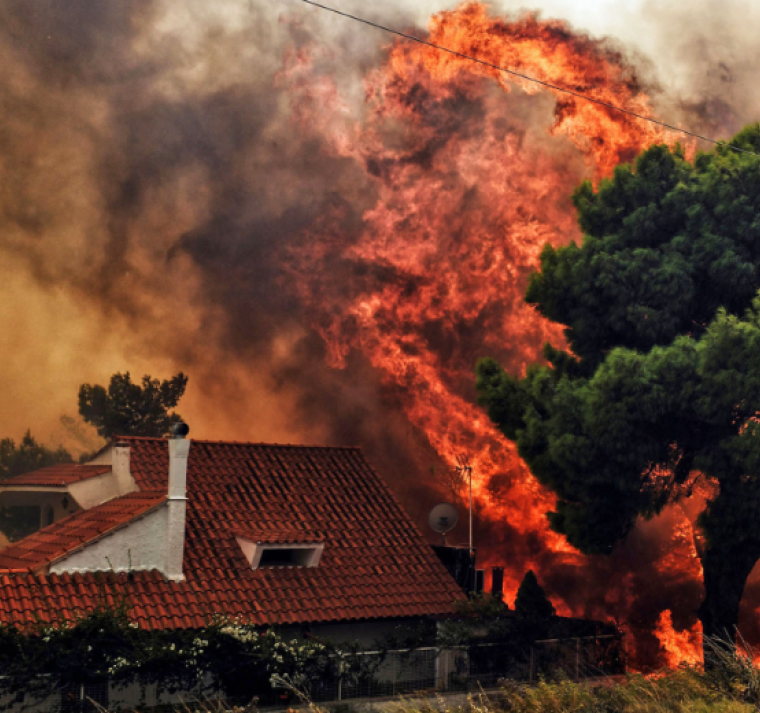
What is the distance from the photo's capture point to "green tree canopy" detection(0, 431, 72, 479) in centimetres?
4297

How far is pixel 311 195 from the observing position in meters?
47.0

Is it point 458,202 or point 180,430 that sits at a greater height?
point 458,202

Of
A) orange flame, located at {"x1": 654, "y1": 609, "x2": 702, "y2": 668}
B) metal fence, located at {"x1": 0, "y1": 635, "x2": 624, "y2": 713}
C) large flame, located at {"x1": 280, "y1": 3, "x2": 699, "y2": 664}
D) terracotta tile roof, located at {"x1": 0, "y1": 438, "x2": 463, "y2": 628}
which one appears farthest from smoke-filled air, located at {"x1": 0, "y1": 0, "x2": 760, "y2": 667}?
Result: metal fence, located at {"x1": 0, "y1": 635, "x2": 624, "y2": 713}

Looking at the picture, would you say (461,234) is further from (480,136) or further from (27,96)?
(27,96)

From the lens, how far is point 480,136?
45125 millimetres

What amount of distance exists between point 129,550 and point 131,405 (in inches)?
862

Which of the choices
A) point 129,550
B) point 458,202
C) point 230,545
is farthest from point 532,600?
point 458,202

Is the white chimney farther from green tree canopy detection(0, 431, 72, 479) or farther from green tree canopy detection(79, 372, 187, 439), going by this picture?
green tree canopy detection(0, 431, 72, 479)

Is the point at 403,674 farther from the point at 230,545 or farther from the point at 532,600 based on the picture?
the point at 230,545

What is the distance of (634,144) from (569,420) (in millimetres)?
20174

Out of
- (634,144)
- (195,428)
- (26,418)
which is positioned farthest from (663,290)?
(26,418)

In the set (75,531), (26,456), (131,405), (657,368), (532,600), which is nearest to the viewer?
(75,531)

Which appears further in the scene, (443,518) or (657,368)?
(443,518)

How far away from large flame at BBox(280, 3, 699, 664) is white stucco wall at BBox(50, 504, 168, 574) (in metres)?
20.0
